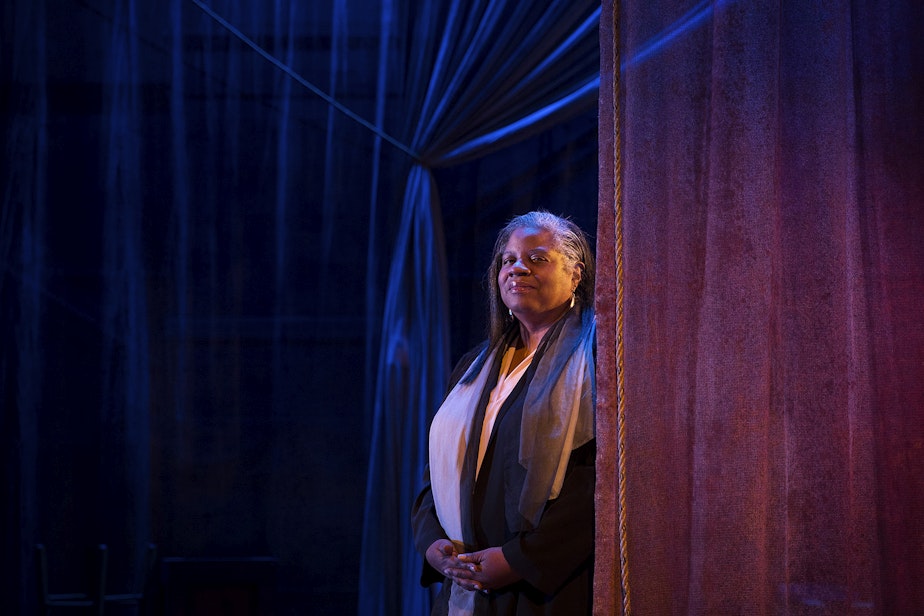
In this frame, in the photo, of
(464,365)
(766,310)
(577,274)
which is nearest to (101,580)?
(464,365)

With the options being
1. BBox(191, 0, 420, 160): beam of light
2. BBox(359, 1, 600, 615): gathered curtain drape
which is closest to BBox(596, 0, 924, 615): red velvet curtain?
BBox(359, 1, 600, 615): gathered curtain drape

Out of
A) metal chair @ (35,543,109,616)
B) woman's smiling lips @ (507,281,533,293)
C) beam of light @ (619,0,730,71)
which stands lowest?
metal chair @ (35,543,109,616)

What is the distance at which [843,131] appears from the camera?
136cm

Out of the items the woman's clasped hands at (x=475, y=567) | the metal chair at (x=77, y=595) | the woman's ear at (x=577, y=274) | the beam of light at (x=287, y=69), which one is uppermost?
the beam of light at (x=287, y=69)

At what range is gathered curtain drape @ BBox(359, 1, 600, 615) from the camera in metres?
2.79

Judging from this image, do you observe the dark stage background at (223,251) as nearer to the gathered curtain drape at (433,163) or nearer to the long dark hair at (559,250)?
the gathered curtain drape at (433,163)

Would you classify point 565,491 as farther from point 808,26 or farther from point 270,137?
point 270,137

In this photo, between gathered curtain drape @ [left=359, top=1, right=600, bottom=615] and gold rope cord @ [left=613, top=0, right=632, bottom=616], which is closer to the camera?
gold rope cord @ [left=613, top=0, right=632, bottom=616]

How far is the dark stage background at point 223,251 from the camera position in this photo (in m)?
2.98

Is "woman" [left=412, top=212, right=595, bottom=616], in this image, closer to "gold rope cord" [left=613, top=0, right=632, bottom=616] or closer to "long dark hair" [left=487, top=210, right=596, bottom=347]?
"long dark hair" [left=487, top=210, right=596, bottom=347]

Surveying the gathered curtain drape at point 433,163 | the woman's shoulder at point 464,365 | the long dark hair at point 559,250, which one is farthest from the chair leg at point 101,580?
the long dark hair at point 559,250

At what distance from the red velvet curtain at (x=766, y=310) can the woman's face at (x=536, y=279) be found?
65cm

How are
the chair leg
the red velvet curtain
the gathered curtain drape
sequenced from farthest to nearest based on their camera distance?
the chair leg
the gathered curtain drape
the red velvet curtain

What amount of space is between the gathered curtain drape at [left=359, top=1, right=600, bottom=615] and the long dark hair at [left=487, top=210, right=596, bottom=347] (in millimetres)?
678
